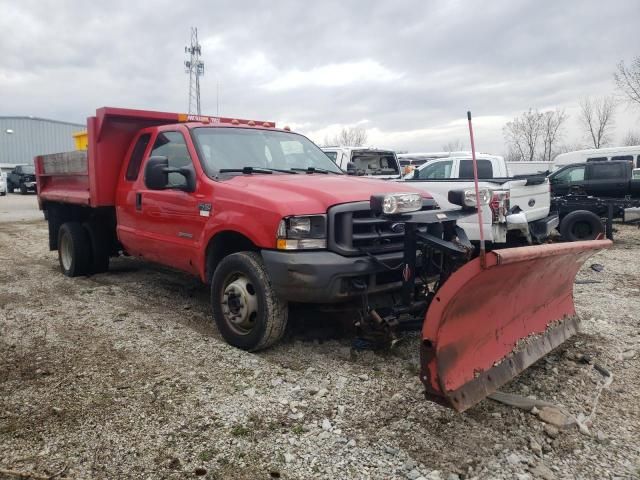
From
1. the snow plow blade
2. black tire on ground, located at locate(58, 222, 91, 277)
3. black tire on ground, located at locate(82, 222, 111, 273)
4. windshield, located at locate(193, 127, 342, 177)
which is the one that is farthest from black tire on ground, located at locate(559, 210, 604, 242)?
black tire on ground, located at locate(58, 222, 91, 277)

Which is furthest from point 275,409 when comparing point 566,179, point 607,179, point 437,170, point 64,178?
point 607,179

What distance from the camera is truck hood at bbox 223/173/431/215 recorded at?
154 inches

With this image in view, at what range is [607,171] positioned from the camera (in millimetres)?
14266

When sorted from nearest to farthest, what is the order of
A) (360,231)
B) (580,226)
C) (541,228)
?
(360,231), (541,228), (580,226)

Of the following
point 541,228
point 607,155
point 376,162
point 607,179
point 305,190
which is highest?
point 607,155

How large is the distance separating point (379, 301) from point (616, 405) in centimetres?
174

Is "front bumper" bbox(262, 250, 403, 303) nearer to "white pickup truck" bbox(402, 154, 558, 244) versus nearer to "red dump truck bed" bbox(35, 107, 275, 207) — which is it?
"red dump truck bed" bbox(35, 107, 275, 207)

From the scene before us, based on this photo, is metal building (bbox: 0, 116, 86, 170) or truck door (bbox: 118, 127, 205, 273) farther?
metal building (bbox: 0, 116, 86, 170)

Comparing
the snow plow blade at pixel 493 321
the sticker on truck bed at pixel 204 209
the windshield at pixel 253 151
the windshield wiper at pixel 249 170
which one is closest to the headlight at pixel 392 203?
the snow plow blade at pixel 493 321

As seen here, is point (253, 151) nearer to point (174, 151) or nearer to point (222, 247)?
point (174, 151)

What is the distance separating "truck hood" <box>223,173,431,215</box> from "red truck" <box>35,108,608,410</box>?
0.01 metres

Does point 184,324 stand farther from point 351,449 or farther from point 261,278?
point 351,449

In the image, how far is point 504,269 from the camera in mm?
3143

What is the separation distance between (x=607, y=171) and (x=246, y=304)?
13.4m
